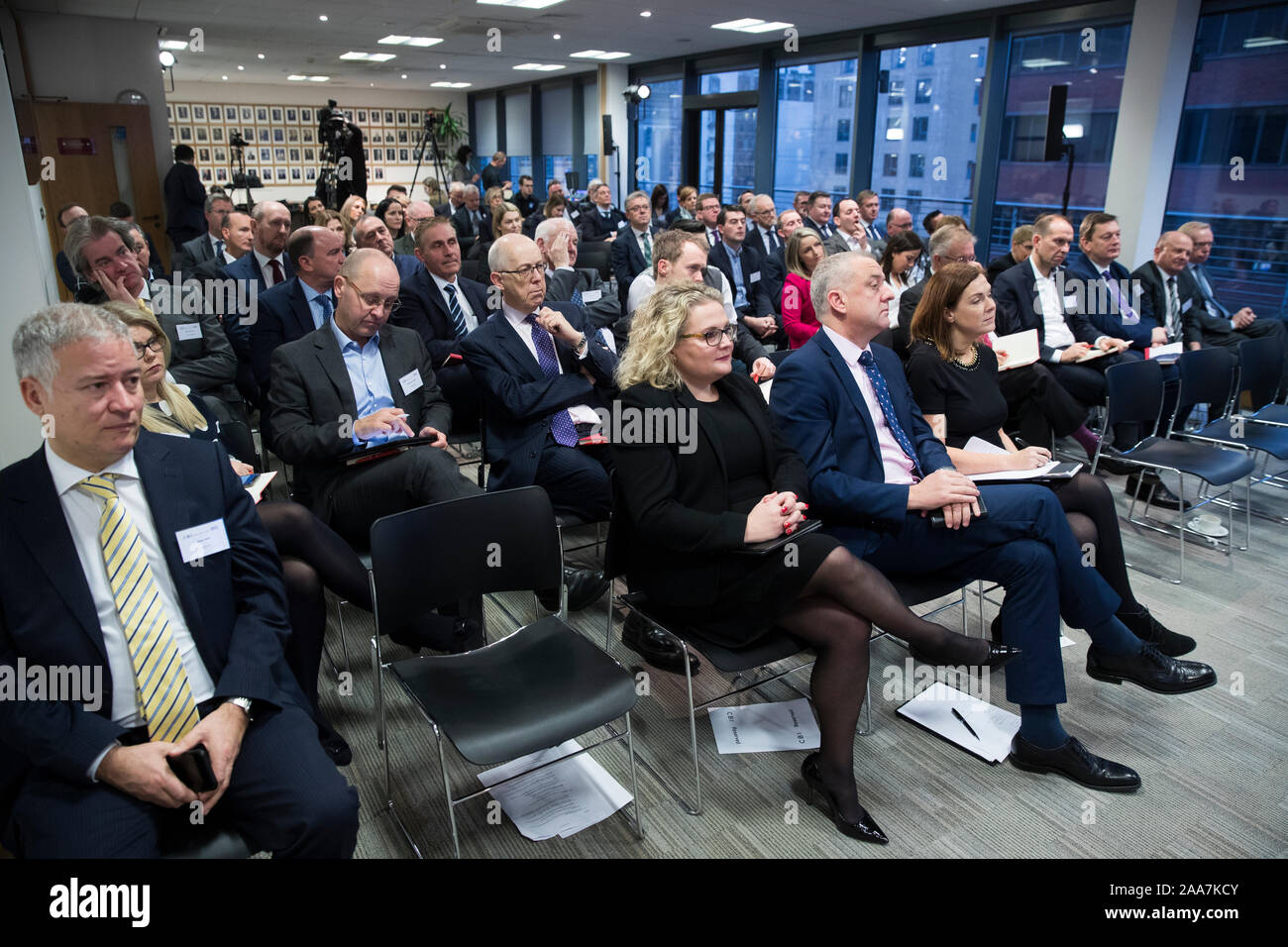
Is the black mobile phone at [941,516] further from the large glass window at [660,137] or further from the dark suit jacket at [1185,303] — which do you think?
the large glass window at [660,137]

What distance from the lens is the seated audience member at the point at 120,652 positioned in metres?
1.58

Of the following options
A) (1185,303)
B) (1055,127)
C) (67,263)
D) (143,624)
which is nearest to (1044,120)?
(1055,127)

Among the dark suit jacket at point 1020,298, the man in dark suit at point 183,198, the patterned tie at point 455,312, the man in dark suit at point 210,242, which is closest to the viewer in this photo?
the patterned tie at point 455,312

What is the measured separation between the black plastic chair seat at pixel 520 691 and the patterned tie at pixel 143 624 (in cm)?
56

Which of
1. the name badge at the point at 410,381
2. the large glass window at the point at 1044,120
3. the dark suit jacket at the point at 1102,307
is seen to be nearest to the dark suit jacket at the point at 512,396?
→ the name badge at the point at 410,381

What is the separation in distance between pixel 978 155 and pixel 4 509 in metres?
9.71

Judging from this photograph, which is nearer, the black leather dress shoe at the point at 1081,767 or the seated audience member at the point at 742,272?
the black leather dress shoe at the point at 1081,767

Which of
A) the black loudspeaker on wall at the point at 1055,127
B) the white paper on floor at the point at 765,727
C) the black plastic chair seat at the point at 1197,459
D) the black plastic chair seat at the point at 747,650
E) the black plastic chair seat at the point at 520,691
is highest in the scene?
the black loudspeaker on wall at the point at 1055,127

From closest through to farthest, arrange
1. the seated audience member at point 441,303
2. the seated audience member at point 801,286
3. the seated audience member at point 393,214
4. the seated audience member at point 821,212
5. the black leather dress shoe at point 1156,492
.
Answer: the seated audience member at point 441,303 → the black leather dress shoe at point 1156,492 → the seated audience member at point 801,286 → the seated audience member at point 393,214 → the seated audience member at point 821,212

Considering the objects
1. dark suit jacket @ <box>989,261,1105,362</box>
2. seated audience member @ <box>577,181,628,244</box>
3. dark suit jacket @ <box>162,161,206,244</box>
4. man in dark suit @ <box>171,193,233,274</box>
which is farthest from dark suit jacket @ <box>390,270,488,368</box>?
dark suit jacket @ <box>162,161,206,244</box>

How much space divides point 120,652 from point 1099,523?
3032 millimetres

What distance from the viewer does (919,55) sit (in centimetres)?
990

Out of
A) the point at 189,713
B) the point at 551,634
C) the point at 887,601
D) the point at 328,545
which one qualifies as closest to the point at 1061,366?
the point at 887,601
